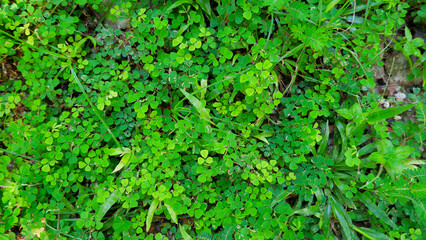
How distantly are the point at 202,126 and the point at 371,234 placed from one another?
5.59 ft

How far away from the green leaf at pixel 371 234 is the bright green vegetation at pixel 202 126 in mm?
16

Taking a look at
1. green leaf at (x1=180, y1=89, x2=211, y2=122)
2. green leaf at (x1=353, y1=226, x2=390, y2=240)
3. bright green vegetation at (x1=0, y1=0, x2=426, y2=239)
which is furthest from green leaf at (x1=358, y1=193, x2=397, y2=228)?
green leaf at (x1=180, y1=89, x2=211, y2=122)

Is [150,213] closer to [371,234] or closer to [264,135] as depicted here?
[264,135]

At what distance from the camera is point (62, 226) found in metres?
2.19

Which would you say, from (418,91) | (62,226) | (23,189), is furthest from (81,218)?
A: (418,91)

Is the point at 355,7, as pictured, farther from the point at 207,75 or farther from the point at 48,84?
the point at 48,84

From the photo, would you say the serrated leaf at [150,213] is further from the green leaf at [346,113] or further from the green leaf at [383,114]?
the green leaf at [383,114]

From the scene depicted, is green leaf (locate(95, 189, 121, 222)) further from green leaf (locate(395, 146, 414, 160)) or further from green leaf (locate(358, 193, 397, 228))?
green leaf (locate(395, 146, 414, 160))

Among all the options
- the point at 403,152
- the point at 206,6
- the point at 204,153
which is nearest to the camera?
the point at 204,153

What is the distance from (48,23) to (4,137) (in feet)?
3.38

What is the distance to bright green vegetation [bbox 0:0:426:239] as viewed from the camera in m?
2.21

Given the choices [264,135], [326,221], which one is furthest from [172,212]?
[326,221]

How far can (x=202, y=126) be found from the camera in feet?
7.21

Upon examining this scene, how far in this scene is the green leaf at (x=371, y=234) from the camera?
2344 mm
